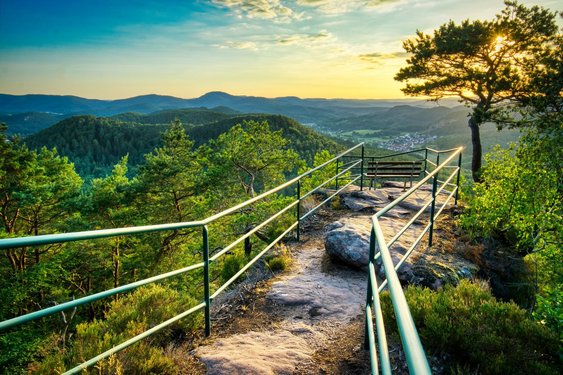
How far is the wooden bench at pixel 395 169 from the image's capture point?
12.6 m

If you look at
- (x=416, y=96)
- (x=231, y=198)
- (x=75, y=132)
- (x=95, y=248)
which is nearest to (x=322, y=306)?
(x=416, y=96)

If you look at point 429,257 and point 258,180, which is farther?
point 258,180

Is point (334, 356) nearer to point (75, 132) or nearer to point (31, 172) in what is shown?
point (31, 172)

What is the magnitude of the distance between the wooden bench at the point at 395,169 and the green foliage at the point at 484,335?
9.24 m

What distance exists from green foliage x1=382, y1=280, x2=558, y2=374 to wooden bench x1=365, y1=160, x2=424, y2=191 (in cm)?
924

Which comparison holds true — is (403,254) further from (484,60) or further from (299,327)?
(484,60)

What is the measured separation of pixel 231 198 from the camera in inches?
961

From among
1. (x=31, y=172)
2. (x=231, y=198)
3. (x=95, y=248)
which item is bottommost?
(x=95, y=248)

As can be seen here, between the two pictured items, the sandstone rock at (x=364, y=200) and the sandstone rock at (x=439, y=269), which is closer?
the sandstone rock at (x=439, y=269)

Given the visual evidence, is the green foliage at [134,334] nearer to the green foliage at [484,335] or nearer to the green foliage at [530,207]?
the green foliage at [484,335]

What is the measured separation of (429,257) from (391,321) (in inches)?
106

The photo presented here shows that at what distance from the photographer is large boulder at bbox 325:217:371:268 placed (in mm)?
5414

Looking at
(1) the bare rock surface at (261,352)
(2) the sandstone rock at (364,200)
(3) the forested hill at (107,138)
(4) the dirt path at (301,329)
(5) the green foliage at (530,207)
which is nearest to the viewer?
(1) the bare rock surface at (261,352)

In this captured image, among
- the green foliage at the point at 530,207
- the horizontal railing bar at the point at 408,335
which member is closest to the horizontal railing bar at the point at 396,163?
the green foliage at the point at 530,207
